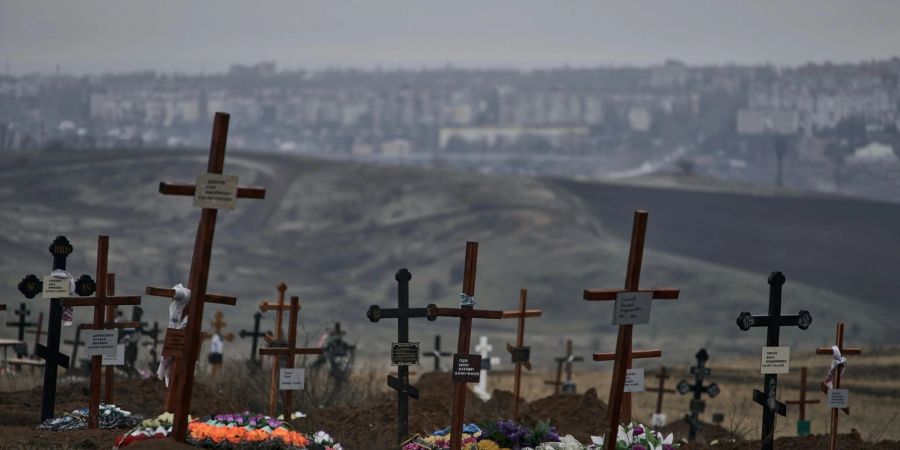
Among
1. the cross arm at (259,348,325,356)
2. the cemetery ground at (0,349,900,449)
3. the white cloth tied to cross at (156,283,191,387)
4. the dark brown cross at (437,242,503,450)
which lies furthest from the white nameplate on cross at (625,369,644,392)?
the white cloth tied to cross at (156,283,191,387)

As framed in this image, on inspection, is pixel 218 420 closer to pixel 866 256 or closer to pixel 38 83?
pixel 866 256

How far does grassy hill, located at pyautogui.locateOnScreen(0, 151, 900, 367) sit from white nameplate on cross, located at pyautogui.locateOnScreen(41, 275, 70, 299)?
6553 cm

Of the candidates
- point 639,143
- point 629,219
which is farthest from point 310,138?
point 629,219

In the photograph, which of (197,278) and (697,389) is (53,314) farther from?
(697,389)

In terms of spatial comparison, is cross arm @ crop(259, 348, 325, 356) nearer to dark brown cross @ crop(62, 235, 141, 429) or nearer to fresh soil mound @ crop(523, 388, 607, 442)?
dark brown cross @ crop(62, 235, 141, 429)

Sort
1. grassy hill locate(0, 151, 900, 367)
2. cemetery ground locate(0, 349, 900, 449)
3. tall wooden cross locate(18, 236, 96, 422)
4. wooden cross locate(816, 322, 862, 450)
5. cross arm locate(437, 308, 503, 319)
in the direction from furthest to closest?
grassy hill locate(0, 151, 900, 367)
cemetery ground locate(0, 349, 900, 449)
wooden cross locate(816, 322, 862, 450)
tall wooden cross locate(18, 236, 96, 422)
cross arm locate(437, 308, 503, 319)

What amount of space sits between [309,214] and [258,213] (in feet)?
13.2

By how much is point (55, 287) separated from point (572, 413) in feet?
29.8

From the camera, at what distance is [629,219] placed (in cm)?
13050

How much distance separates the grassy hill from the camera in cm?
9881

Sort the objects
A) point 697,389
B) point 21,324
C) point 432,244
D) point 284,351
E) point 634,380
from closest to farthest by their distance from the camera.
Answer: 1. point 634,380
2. point 284,351
3. point 697,389
4. point 21,324
5. point 432,244

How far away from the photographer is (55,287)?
18828 mm

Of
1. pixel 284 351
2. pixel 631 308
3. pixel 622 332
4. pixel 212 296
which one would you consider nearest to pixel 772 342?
pixel 622 332

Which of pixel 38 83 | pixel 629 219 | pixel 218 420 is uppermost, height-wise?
pixel 38 83
